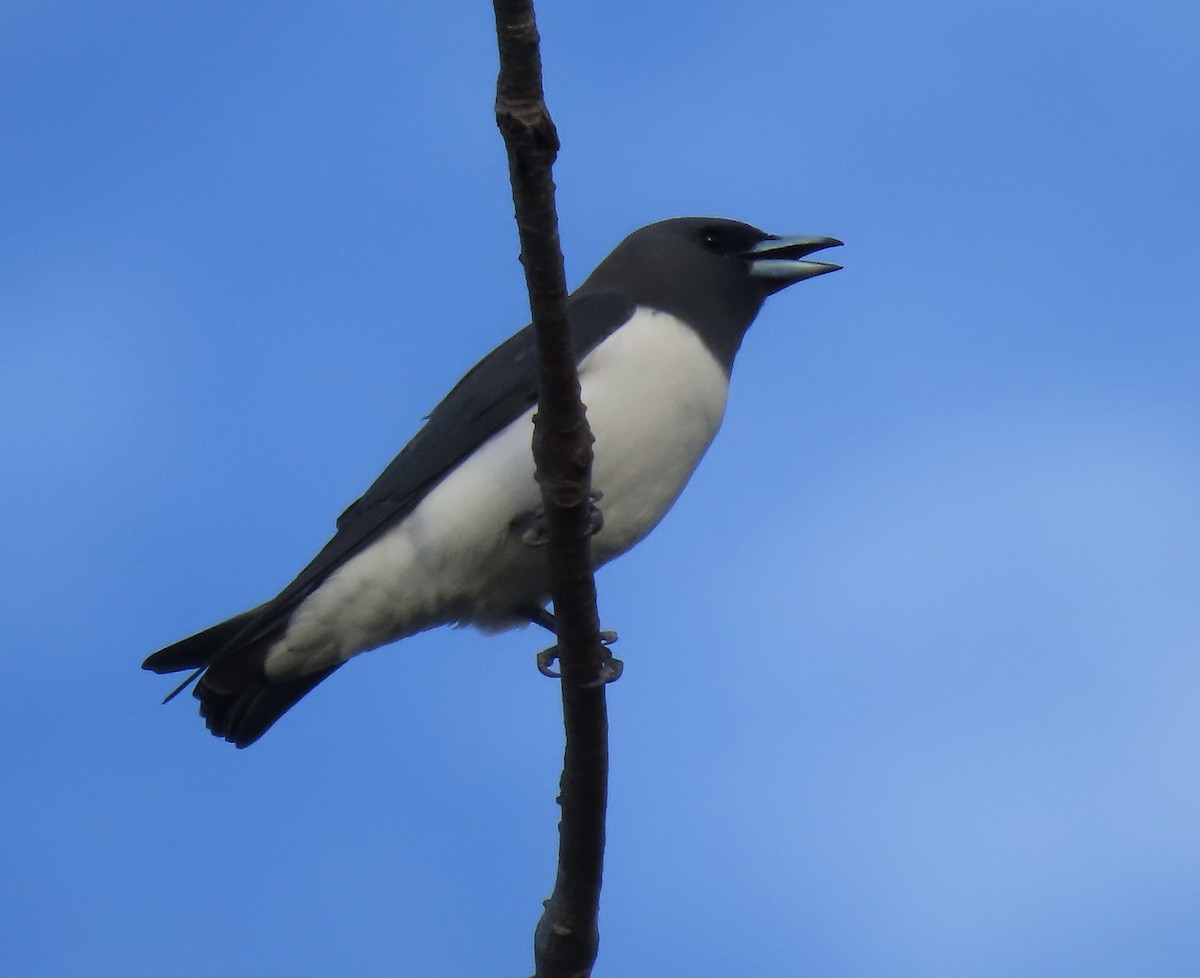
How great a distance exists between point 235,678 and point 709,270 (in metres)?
2.15

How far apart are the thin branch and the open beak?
2187mm

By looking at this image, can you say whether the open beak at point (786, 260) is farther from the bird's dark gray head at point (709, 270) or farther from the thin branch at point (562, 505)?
the thin branch at point (562, 505)

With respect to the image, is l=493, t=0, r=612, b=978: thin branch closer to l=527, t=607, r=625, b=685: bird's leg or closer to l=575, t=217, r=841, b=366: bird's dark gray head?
l=527, t=607, r=625, b=685: bird's leg

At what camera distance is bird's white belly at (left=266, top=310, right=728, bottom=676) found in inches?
205

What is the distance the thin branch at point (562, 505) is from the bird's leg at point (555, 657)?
0.03 m

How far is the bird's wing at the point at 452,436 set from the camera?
17.7 feet

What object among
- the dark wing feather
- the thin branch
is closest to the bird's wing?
the dark wing feather

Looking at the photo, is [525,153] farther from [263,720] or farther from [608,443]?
[263,720]

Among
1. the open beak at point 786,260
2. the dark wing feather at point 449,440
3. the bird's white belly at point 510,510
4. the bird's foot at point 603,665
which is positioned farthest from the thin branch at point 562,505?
the open beak at point 786,260

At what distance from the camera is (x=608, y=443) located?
17.0 feet

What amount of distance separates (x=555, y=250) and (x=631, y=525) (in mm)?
2010

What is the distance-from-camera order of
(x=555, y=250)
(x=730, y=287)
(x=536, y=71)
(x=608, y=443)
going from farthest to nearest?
(x=730, y=287) < (x=608, y=443) < (x=555, y=250) < (x=536, y=71)

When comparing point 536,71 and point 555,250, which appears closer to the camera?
point 536,71

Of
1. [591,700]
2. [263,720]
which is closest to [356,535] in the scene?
[263,720]
